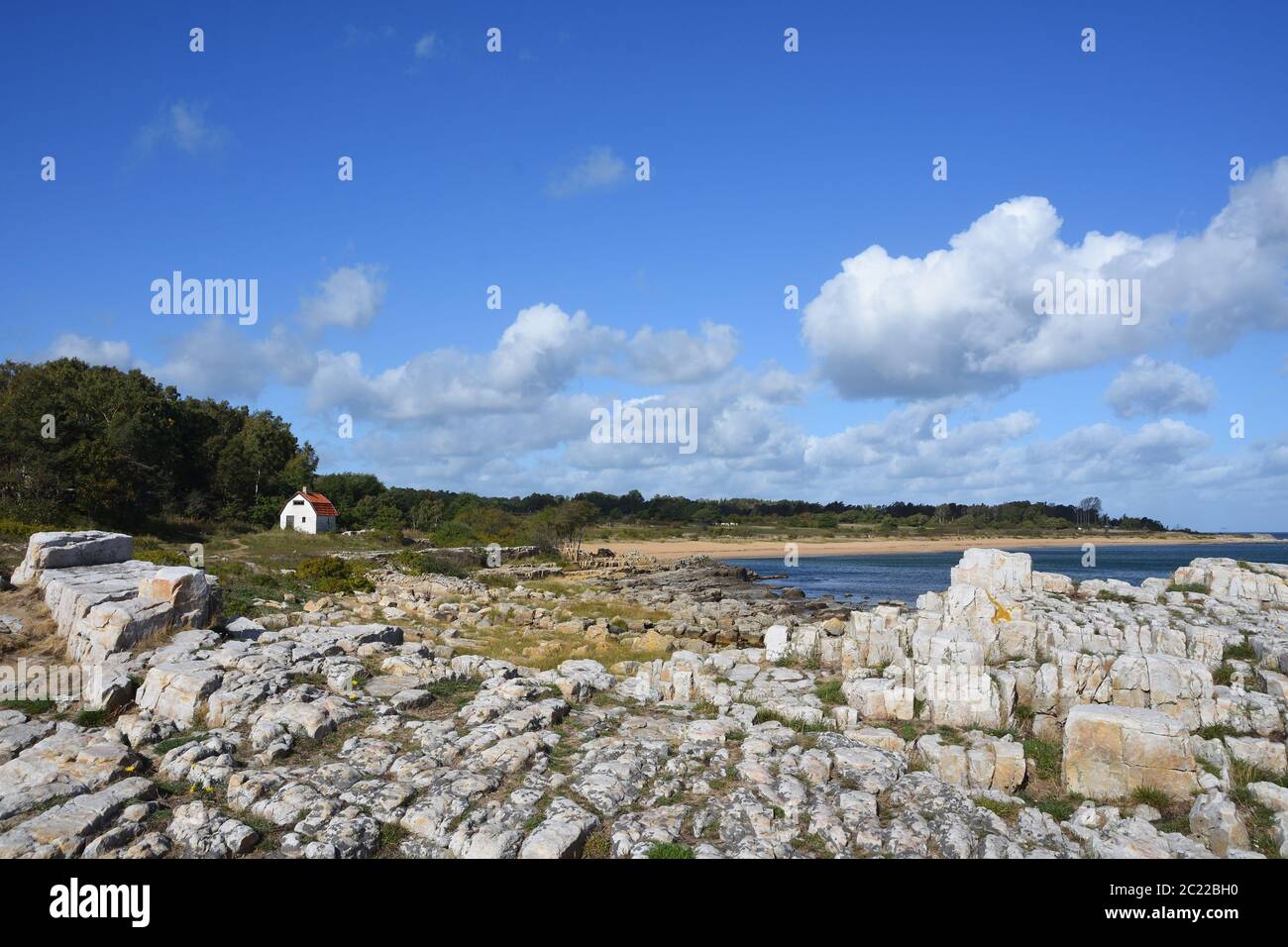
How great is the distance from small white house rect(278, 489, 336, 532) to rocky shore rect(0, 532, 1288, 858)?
1434 inches

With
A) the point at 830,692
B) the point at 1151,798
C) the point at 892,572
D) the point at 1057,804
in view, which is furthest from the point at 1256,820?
→ the point at 892,572

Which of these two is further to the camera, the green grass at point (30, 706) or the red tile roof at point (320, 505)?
the red tile roof at point (320, 505)

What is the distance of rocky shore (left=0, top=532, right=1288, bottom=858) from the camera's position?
7656 mm

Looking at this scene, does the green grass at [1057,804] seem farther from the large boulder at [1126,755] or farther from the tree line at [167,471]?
the tree line at [167,471]

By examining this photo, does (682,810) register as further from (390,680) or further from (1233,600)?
(1233,600)

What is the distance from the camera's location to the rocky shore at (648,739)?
7.66 metres

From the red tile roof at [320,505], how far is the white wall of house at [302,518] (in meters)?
0.30

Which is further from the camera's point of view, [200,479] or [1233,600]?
[200,479]

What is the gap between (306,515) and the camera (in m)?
53.5

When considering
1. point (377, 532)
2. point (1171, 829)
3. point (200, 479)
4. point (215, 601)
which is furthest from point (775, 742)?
point (200, 479)

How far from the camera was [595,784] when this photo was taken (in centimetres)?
863

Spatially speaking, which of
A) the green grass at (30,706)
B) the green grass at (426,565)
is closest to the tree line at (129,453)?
the green grass at (426,565)

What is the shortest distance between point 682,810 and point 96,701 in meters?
8.62

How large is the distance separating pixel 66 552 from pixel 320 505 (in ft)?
127
